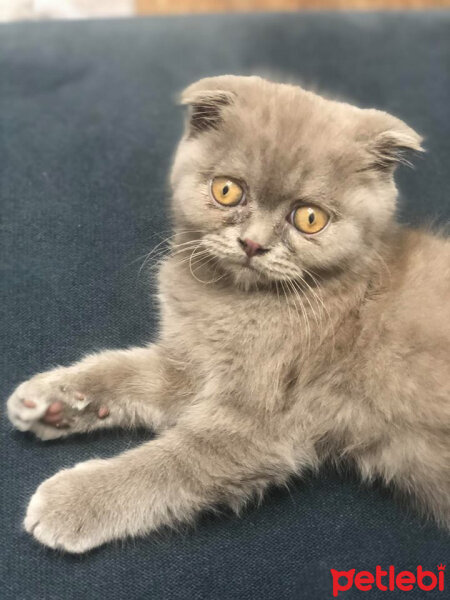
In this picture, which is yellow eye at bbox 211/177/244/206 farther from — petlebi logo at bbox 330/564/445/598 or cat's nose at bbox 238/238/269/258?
petlebi logo at bbox 330/564/445/598

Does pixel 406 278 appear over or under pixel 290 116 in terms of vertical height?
under

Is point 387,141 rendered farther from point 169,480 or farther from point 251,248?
point 169,480

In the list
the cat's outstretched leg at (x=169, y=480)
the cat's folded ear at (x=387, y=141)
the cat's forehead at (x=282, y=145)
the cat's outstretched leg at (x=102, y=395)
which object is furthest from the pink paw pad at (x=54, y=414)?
the cat's folded ear at (x=387, y=141)

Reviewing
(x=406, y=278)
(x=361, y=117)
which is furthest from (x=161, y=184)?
(x=406, y=278)

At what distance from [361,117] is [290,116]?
14cm

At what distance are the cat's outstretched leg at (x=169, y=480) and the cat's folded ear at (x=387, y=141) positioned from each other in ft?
1.83

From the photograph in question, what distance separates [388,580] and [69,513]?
586mm

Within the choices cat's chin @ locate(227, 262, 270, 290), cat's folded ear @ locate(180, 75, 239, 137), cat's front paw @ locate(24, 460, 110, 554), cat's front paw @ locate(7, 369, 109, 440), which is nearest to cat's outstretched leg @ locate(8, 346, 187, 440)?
cat's front paw @ locate(7, 369, 109, 440)

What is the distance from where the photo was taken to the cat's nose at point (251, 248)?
1.08 metres

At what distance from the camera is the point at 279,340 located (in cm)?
117

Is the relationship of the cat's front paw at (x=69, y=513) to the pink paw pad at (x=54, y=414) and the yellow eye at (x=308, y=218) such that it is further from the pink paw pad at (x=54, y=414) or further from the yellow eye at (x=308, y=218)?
the yellow eye at (x=308, y=218)

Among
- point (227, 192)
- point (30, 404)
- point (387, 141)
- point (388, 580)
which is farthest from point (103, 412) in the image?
point (387, 141)

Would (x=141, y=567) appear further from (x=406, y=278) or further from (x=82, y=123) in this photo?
(x=82, y=123)

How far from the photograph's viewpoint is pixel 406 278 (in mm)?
1195
